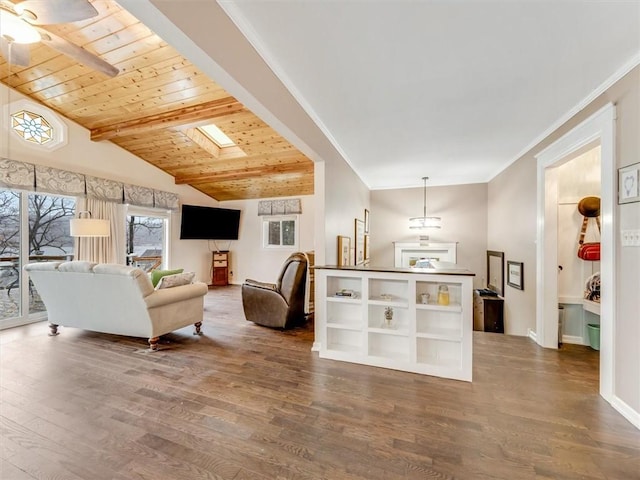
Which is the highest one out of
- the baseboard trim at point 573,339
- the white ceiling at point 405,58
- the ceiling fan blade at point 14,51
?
the ceiling fan blade at point 14,51

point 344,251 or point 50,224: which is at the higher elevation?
point 50,224

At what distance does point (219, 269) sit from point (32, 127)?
15.0 feet

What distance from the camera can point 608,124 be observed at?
2.05m

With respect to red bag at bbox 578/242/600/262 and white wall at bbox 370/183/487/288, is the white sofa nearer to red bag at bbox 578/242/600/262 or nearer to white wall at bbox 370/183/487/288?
white wall at bbox 370/183/487/288

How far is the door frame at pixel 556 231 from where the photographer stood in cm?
201

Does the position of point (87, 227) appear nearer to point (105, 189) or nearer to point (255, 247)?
point (105, 189)

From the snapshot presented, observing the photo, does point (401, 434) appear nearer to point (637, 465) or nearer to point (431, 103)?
point (637, 465)

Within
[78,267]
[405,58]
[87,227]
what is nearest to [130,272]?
[78,267]

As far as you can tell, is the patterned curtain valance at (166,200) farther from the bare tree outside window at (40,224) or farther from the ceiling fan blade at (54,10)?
the ceiling fan blade at (54,10)

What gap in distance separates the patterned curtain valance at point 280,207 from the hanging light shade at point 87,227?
12.3 feet

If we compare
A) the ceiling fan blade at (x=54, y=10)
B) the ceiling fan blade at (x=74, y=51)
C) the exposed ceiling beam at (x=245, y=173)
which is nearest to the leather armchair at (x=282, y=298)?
the exposed ceiling beam at (x=245, y=173)

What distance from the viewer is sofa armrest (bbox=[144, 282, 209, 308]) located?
286 cm

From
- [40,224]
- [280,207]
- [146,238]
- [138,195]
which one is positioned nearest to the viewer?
[40,224]

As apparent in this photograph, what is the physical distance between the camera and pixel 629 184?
6.09 ft
